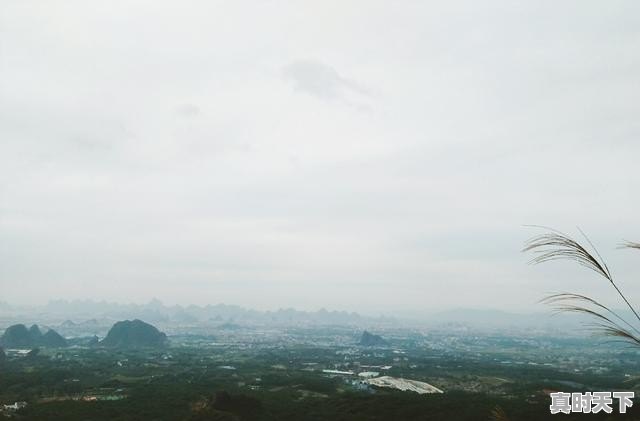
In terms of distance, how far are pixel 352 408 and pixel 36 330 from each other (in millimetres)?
151159

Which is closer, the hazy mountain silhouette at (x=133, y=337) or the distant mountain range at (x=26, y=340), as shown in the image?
the distant mountain range at (x=26, y=340)

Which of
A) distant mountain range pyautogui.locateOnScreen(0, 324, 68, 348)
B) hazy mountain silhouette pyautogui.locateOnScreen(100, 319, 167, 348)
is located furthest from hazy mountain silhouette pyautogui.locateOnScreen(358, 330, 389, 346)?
distant mountain range pyautogui.locateOnScreen(0, 324, 68, 348)

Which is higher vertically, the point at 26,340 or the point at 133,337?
the point at 133,337

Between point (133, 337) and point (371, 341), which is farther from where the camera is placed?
point (371, 341)

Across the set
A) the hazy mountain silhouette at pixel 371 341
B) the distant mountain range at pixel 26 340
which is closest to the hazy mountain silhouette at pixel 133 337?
the distant mountain range at pixel 26 340

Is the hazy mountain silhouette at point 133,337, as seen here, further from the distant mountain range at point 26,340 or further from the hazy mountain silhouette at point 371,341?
the hazy mountain silhouette at point 371,341

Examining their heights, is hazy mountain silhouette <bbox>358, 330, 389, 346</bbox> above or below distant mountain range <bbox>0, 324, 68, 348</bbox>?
above

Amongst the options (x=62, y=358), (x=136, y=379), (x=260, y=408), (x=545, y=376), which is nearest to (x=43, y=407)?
(x=260, y=408)

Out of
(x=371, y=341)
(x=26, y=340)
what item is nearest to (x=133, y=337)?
(x=26, y=340)

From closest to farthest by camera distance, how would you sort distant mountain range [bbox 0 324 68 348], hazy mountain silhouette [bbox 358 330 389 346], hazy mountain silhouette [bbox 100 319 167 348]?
distant mountain range [bbox 0 324 68 348], hazy mountain silhouette [bbox 100 319 167 348], hazy mountain silhouette [bbox 358 330 389 346]

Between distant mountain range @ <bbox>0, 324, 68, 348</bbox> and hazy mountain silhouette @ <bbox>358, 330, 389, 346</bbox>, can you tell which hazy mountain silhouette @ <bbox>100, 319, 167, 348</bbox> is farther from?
hazy mountain silhouette @ <bbox>358, 330, 389, 346</bbox>

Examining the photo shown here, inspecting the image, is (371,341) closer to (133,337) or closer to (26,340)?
(133,337)

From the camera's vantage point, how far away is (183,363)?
359 ft

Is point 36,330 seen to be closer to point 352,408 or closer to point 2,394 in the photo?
point 2,394
